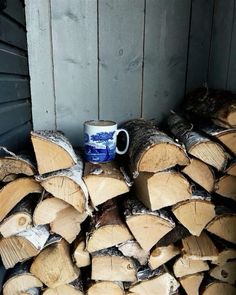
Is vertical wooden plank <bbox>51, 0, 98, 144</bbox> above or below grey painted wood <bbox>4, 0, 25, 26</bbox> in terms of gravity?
below

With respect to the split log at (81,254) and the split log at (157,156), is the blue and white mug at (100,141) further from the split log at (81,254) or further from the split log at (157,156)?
the split log at (81,254)

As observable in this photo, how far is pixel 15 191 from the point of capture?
715 millimetres

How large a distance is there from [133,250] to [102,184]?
21 centimetres

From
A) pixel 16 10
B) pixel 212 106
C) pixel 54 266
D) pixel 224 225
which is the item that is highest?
pixel 16 10

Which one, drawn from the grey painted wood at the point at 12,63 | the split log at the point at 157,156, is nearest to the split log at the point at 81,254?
the split log at the point at 157,156

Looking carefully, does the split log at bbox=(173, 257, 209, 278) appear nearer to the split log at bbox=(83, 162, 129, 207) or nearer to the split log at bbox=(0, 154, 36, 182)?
the split log at bbox=(83, 162, 129, 207)

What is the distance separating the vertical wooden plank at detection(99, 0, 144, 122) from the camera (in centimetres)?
94

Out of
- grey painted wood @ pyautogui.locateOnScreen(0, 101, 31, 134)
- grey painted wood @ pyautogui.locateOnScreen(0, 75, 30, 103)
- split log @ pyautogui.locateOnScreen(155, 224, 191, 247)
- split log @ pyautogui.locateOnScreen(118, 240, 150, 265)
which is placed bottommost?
split log @ pyautogui.locateOnScreen(118, 240, 150, 265)

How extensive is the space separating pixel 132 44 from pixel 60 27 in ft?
0.81

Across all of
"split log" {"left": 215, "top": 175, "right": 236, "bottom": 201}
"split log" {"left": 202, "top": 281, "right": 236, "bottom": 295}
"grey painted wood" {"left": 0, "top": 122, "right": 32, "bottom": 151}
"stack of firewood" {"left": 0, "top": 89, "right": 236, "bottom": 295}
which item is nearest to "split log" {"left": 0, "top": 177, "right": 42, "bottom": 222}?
"stack of firewood" {"left": 0, "top": 89, "right": 236, "bottom": 295}

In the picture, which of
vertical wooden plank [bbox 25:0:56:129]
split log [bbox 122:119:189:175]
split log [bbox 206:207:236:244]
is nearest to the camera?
split log [bbox 122:119:189:175]

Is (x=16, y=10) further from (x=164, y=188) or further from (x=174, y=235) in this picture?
(x=174, y=235)

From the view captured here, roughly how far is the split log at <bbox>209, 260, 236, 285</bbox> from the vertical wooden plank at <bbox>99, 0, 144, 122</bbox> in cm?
57

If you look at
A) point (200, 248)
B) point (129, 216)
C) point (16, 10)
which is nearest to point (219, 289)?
point (200, 248)
